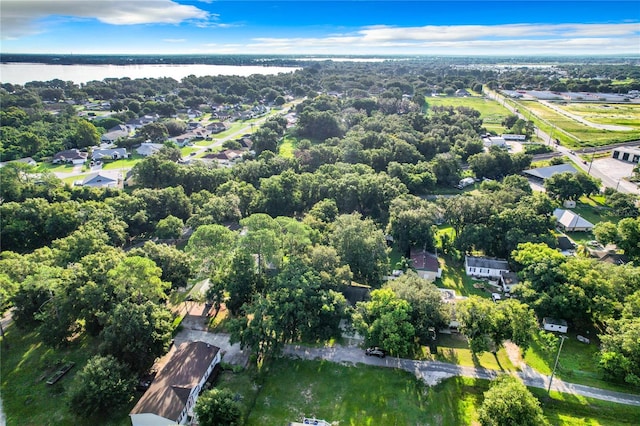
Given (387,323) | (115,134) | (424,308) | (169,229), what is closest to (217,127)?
(115,134)

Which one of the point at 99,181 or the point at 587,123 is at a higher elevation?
the point at 587,123

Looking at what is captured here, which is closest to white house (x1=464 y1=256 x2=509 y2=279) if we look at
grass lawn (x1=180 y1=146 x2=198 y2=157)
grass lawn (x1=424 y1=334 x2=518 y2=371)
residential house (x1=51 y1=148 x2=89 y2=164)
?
grass lawn (x1=424 y1=334 x2=518 y2=371)

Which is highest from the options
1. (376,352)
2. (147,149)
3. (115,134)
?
(115,134)

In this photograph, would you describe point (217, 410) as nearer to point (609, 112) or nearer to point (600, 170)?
point (600, 170)

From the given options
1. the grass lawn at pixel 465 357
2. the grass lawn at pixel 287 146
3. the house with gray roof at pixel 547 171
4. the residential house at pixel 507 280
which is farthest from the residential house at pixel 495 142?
the grass lawn at pixel 465 357

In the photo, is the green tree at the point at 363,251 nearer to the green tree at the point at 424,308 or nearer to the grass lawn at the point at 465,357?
the green tree at the point at 424,308

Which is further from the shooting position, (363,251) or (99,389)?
(363,251)

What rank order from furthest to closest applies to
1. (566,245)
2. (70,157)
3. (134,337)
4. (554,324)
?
1. (70,157)
2. (566,245)
3. (554,324)
4. (134,337)

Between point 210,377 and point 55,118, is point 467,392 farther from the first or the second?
point 55,118
